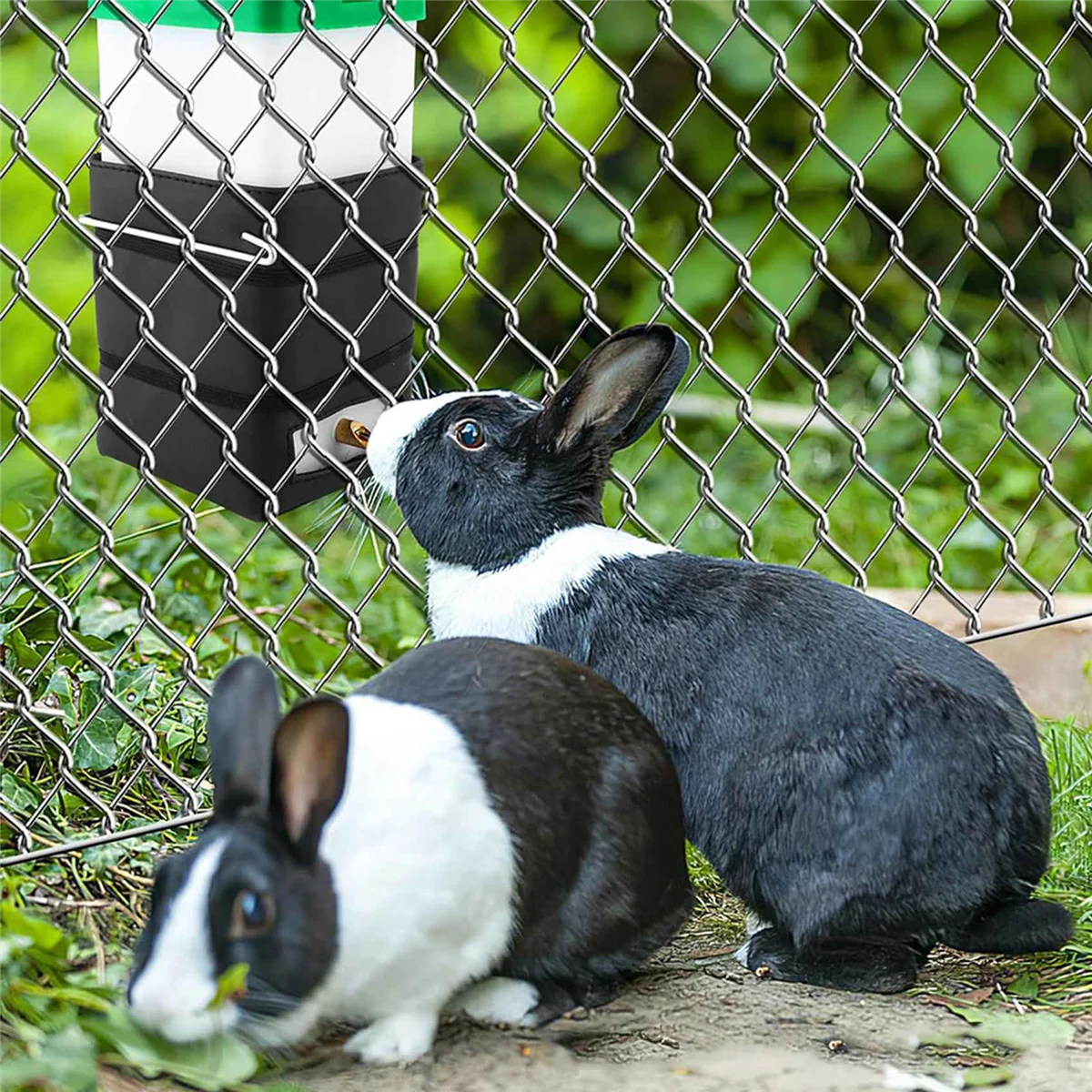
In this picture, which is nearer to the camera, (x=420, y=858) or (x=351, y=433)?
(x=420, y=858)

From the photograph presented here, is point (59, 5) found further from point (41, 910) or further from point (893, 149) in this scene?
point (41, 910)

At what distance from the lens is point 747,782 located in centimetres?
215

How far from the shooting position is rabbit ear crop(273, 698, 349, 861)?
1782 mm

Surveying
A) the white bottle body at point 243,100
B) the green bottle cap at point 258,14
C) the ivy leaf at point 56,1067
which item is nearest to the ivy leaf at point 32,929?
the ivy leaf at point 56,1067

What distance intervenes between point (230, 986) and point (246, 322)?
104cm

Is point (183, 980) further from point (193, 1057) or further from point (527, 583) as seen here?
point (527, 583)

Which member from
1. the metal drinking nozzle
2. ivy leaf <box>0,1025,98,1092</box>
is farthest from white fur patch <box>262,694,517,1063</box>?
the metal drinking nozzle

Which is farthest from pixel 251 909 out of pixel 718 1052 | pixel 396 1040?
pixel 718 1052

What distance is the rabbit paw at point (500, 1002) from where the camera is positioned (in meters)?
2.02

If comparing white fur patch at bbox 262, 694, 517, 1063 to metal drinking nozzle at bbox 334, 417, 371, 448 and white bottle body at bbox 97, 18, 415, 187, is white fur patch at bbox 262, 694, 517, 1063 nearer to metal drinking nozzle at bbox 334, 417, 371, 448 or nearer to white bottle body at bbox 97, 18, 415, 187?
metal drinking nozzle at bbox 334, 417, 371, 448

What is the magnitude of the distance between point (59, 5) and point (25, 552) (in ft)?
9.20

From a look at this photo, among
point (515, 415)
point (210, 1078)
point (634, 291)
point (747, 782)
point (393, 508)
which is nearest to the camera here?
point (210, 1078)

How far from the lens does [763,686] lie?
7.13 ft

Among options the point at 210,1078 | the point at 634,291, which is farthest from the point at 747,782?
the point at 634,291
